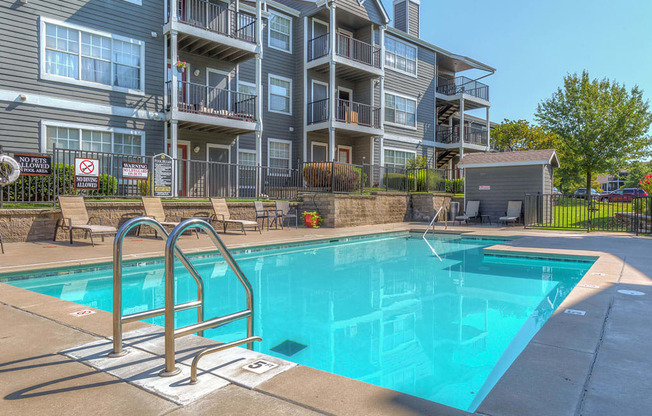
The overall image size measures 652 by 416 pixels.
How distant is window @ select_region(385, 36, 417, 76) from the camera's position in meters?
21.8

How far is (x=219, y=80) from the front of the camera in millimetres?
16000

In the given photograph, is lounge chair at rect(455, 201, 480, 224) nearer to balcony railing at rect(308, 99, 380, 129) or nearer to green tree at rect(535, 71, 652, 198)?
balcony railing at rect(308, 99, 380, 129)

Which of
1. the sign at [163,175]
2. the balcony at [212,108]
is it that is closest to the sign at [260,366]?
the sign at [163,175]

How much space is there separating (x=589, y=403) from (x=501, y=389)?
0.41 m

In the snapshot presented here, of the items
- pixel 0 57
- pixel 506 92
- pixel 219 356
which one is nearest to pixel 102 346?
pixel 219 356

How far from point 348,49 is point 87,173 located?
1387 centimetres

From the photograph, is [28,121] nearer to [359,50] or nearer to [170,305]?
[170,305]

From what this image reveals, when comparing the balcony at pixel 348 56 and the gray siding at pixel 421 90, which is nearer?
the balcony at pixel 348 56

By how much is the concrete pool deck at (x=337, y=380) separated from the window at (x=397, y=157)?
17789 mm

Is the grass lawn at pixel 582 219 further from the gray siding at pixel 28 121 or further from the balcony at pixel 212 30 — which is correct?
the gray siding at pixel 28 121

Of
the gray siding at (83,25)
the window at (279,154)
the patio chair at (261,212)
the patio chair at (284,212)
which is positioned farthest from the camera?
the window at (279,154)

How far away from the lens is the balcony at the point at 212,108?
44.7ft

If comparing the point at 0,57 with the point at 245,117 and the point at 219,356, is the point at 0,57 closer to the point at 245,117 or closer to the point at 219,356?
the point at 245,117

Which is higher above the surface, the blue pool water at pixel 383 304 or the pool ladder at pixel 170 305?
the pool ladder at pixel 170 305
